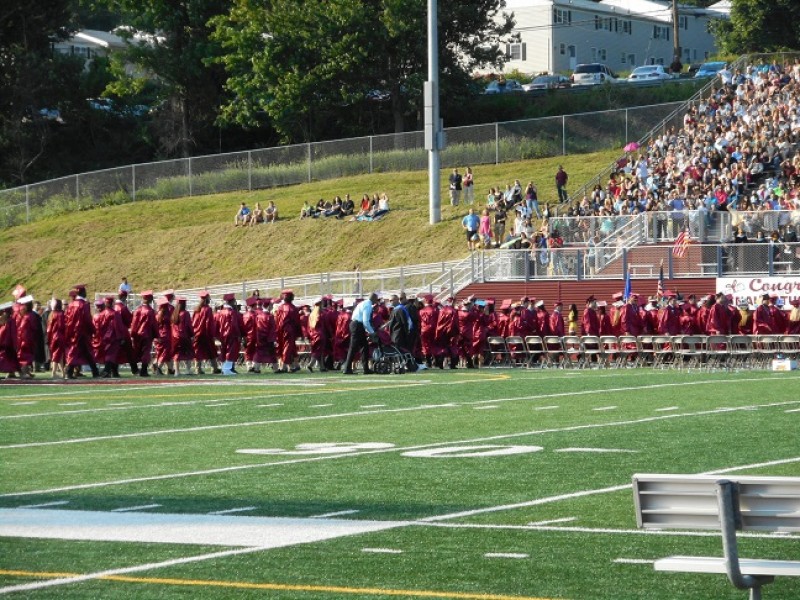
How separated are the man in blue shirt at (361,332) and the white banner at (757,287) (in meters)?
9.01

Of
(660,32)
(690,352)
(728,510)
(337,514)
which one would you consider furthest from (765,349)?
(660,32)

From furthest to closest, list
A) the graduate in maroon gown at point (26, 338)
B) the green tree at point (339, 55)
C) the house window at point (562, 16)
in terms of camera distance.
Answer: the house window at point (562, 16) < the green tree at point (339, 55) < the graduate in maroon gown at point (26, 338)

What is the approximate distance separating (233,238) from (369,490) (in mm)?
42711

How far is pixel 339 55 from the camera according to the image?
62844mm

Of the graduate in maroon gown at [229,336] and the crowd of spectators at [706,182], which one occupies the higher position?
the crowd of spectators at [706,182]

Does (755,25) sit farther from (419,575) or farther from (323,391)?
(419,575)

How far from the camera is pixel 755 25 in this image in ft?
236

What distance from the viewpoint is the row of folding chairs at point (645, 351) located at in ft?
101

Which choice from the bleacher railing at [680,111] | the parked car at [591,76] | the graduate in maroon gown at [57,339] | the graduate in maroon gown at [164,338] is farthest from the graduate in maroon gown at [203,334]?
the parked car at [591,76]

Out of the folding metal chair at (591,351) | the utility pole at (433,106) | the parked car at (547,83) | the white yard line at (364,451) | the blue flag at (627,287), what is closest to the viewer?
the white yard line at (364,451)

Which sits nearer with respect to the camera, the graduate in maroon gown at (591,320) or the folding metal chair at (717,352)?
the folding metal chair at (717,352)

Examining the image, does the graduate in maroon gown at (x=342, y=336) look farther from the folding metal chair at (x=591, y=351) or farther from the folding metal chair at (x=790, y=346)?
the folding metal chair at (x=790, y=346)

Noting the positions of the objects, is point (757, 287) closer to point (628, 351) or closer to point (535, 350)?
point (628, 351)

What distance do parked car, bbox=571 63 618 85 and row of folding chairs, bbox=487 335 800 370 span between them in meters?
40.2
